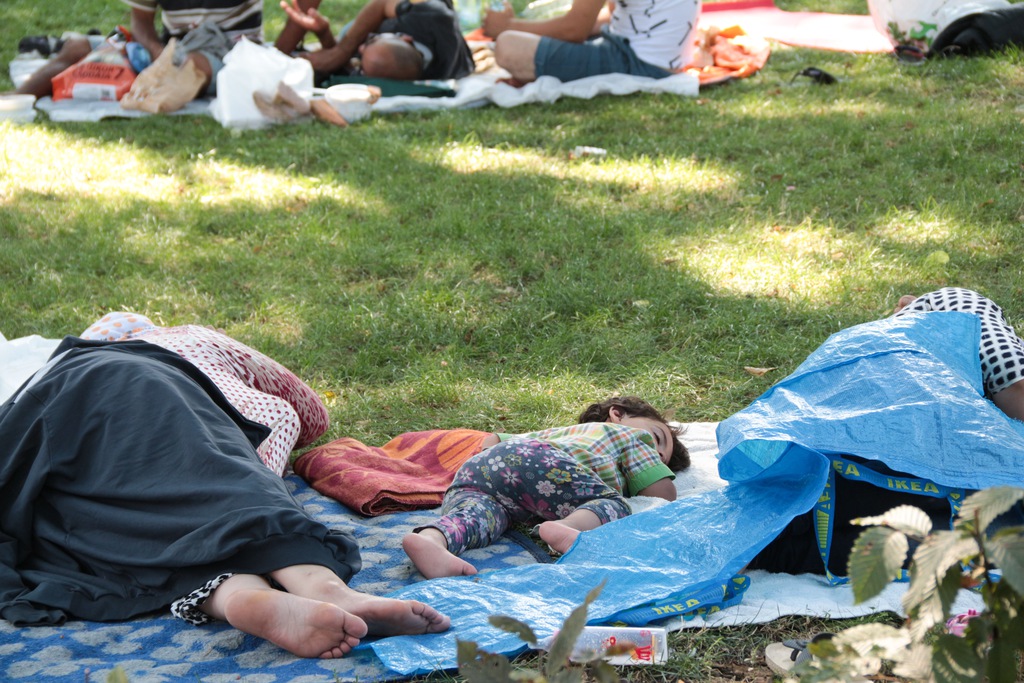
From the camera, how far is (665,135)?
6676 mm

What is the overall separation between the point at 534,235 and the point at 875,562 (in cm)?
418

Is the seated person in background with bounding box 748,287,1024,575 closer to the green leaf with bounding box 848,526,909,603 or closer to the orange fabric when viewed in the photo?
the green leaf with bounding box 848,526,909,603

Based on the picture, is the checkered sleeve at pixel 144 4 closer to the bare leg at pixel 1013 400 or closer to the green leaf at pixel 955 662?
the bare leg at pixel 1013 400

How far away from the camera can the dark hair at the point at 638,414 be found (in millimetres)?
3354

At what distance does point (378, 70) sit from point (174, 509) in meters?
6.10

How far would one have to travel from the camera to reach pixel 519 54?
7.64m

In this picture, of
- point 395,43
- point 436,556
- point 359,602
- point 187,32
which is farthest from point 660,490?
point 187,32

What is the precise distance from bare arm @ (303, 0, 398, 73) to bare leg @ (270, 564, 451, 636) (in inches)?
257

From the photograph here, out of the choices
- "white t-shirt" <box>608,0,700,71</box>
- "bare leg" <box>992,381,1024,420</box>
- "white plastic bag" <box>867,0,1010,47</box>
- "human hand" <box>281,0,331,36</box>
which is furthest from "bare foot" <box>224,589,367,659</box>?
"white plastic bag" <box>867,0,1010,47</box>

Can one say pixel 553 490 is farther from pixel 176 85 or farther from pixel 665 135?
pixel 176 85

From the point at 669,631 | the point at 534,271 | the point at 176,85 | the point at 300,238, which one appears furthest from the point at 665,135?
the point at 669,631

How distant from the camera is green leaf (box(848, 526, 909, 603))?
3.83 feet

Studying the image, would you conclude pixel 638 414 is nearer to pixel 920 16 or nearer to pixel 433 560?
pixel 433 560

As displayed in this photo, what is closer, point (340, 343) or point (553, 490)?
point (553, 490)
